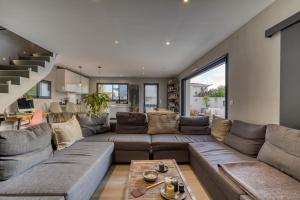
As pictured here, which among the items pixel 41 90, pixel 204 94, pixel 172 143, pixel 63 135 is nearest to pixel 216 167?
pixel 172 143

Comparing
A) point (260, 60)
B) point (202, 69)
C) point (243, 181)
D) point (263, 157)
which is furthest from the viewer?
point (202, 69)

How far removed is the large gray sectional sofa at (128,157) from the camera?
1537 millimetres

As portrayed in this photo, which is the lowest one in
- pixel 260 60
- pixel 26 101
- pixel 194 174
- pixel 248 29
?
pixel 194 174

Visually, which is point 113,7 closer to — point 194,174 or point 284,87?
point 284,87

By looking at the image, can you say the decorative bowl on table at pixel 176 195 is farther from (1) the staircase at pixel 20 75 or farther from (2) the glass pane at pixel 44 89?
(2) the glass pane at pixel 44 89

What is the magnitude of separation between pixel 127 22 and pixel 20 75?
3395 mm

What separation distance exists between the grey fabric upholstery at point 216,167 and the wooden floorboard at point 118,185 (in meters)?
0.11

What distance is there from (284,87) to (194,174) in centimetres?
181

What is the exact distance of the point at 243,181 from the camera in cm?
161

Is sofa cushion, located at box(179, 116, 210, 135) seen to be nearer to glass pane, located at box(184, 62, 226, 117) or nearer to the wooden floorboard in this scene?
the wooden floorboard

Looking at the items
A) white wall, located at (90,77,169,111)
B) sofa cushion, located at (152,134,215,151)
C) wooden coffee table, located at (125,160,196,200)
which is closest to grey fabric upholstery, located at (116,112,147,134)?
sofa cushion, located at (152,134,215,151)

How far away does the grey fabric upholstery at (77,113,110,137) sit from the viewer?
145 inches

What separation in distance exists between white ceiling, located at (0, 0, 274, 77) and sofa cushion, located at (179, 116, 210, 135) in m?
1.77

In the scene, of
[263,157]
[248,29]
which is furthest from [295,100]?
[248,29]
